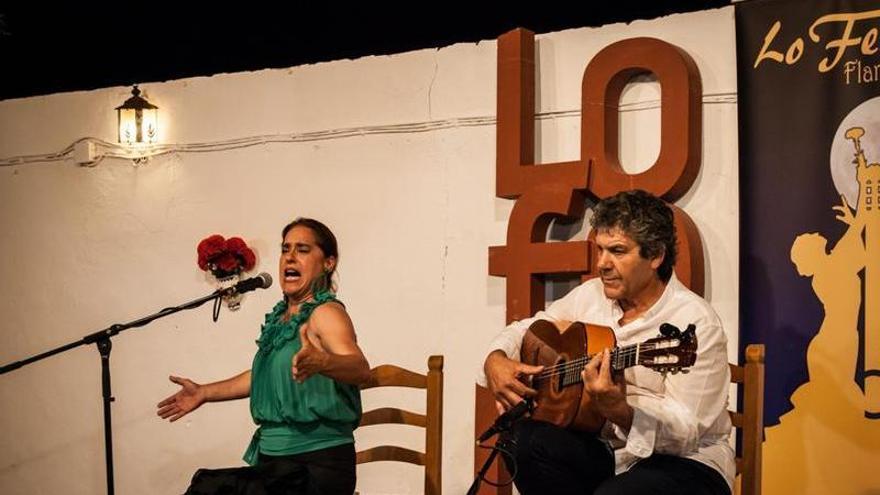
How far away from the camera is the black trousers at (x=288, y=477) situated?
3.50 meters

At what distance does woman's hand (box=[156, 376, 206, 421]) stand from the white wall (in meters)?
1.27

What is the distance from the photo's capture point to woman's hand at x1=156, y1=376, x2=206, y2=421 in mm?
4008

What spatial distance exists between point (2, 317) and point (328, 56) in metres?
2.17

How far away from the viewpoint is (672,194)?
451cm

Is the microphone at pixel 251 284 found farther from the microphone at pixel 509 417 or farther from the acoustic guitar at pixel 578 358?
the microphone at pixel 509 417

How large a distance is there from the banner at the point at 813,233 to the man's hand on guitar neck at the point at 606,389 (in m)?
1.41

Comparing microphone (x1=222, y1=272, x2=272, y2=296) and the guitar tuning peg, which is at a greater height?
microphone (x1=222, y1=272, x2=272, y2=296)

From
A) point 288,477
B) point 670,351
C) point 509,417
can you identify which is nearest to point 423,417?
point 288,477

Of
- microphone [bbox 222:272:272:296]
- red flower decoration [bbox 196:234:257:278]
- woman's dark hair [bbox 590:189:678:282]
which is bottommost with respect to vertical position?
microphone [bbox 222:272:272:296]

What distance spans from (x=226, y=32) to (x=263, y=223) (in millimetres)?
1052

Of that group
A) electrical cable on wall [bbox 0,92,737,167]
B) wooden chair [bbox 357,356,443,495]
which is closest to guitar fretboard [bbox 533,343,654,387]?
wooden chair [bbox 357,356,443,495]

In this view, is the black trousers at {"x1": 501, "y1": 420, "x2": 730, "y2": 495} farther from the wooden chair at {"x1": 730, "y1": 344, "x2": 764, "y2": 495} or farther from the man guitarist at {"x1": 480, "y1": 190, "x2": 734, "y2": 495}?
the wooden chair at {"x1": 730, "y1": 344, "x2": 764, "y2": 495}

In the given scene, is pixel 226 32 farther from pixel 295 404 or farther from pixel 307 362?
pixel 307 362

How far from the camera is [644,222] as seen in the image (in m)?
3.35
